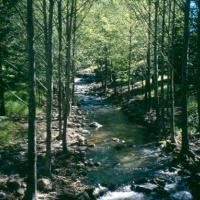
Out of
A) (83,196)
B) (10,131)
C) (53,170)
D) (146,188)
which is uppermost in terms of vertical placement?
(10,131)

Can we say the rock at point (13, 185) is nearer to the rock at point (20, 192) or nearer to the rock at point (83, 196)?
the rock at point (20, 192)

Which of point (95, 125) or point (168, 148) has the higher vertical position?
point (168, 148)

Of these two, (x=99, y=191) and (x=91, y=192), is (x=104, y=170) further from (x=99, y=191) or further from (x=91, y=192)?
(x=91, y=192)

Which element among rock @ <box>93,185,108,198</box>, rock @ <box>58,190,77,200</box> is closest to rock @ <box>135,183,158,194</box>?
rock @ <box>93,185,108,198</box>

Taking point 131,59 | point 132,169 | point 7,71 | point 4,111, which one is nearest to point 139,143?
point 132,169

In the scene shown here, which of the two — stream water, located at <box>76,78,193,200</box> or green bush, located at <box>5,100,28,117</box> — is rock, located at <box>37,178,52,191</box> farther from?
green bush, located at <box>5,100,28,117</box>

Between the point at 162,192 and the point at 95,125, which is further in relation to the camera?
the point at 95,125

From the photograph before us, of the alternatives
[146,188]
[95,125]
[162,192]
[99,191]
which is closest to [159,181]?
[146,188]

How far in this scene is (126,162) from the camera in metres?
24.0

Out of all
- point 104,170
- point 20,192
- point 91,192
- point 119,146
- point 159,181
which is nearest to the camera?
point 20,192

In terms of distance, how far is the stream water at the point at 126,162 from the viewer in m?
18.8

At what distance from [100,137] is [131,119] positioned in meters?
8.26

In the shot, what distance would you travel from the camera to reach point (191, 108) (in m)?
34.1

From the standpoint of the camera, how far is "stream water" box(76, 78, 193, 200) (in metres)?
18.8
